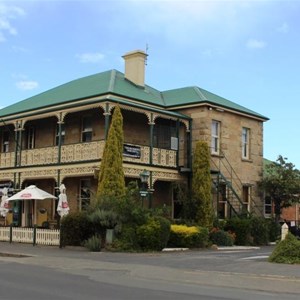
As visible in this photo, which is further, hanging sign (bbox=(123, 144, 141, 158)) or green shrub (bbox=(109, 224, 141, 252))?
hanging sign (bbox=(123, 144, 141, 158))

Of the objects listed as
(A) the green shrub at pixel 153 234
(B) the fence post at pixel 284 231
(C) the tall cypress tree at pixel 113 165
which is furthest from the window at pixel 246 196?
(B) the fence post at pixel 284 231

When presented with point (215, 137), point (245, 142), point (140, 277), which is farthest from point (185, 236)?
point (245, 142)

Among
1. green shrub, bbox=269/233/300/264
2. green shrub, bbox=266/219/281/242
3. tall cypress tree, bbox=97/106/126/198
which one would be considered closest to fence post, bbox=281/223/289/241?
green shrub, bbox=269/233/300/264

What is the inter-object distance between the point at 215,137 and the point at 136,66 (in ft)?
19.5

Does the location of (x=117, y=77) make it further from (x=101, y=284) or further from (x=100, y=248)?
(x=101, y=284)

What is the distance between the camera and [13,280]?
1216cm

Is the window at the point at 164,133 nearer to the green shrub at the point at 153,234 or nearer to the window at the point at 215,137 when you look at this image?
the window at the point at 215,137

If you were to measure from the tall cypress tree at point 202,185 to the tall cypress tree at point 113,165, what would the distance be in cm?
444

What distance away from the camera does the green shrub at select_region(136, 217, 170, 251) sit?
69.7 feet

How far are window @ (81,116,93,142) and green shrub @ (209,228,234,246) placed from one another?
818 cm

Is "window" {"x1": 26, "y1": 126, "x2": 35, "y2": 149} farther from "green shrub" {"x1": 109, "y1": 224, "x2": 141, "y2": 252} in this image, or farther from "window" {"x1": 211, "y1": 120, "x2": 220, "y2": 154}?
"green shrub" {"x1": 109, "y1": 224, "x2": 141, "y2": 252}

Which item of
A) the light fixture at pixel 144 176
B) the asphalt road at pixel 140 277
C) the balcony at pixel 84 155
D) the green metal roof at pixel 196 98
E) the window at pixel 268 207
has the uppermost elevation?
the green metal roof at pixel 196 98

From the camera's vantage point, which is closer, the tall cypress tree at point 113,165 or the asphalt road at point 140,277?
the asphalt road at point 140,277

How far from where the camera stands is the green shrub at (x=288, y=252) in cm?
1700
